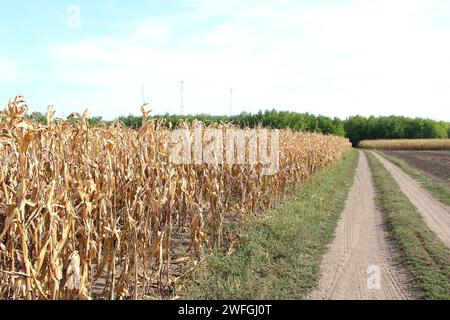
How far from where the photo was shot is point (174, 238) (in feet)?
28.8

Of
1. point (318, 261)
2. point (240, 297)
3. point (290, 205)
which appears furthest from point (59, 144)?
point (290, 205)

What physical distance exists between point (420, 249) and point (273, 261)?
3.33 meters

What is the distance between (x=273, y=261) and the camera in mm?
7613

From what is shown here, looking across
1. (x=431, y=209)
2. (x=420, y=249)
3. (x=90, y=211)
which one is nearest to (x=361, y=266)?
(x=420, y=249)

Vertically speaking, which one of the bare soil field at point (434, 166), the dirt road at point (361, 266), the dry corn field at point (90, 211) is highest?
the dry corn field at point (90, 211)

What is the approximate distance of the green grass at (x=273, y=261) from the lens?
609 cm

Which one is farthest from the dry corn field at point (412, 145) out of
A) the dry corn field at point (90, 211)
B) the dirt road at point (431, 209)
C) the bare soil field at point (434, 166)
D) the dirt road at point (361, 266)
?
the dry corn field at point (90, 211)

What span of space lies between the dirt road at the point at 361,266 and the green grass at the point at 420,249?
25 cm

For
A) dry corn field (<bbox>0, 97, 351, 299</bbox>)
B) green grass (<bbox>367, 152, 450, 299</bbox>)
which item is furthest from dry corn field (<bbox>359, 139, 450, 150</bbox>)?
dry corn field (<bbox>0, 97, 351, 299</bbox>)

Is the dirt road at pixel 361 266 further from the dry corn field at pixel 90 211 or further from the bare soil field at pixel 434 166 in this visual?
the bare soil field at pixel 434 166

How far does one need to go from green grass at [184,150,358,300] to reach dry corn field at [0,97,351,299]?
0.51 m

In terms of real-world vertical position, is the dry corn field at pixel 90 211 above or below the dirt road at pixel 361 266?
above

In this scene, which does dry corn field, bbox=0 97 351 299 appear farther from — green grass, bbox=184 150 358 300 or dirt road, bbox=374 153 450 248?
dirt road, bbox=374 153 450 248

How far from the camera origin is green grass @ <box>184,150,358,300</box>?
20.0ft
